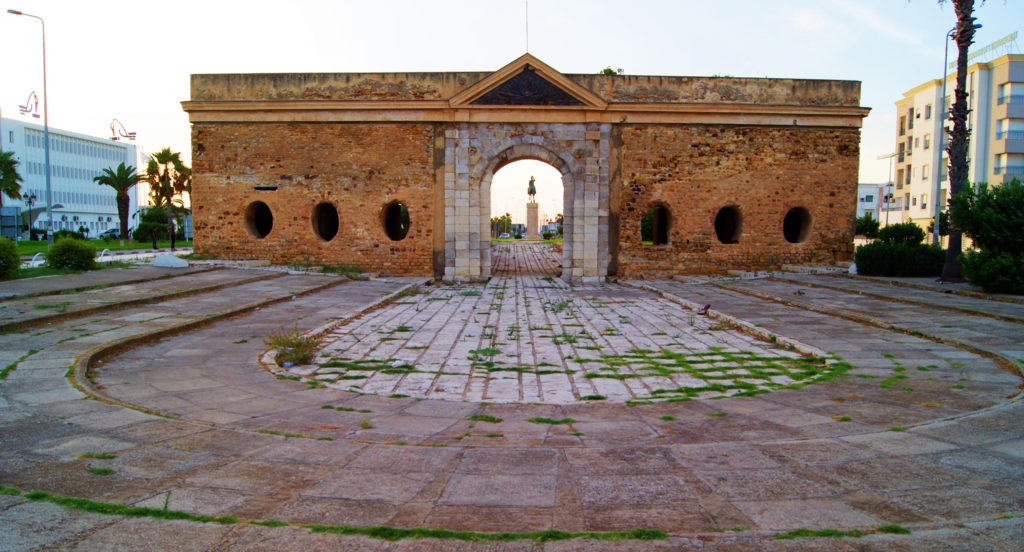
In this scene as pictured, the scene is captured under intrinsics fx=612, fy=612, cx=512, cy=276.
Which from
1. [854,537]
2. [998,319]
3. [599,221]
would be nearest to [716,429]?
[854,537]

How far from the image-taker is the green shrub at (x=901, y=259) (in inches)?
669

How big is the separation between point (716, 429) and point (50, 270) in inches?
681

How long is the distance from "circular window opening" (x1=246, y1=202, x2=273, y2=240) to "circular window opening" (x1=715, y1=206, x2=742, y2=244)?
49.7ft

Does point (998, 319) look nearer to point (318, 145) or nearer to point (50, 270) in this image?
point (318, 145)

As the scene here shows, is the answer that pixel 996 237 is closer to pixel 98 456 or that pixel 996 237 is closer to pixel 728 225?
pixel 728 225

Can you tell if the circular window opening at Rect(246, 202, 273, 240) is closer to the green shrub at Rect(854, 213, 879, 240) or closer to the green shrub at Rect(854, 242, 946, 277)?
the green shrub at Rect(854, 242, 946, 277)

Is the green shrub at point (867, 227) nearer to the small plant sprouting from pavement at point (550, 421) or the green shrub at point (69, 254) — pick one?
the small plant sprouting from pavement at point (550, 421)

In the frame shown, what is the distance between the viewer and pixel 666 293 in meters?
15.0

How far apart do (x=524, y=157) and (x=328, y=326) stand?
10.9 meters

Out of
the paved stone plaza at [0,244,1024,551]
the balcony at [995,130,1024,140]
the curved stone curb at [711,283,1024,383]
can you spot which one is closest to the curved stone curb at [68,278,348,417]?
the paved stone plaza at [0,244,1024,551]

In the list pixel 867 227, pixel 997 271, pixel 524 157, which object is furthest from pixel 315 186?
pixel 867 227

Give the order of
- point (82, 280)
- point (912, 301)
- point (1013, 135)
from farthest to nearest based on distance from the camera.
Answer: point (1013, 135) < point (82, 280) < point (912, 301)

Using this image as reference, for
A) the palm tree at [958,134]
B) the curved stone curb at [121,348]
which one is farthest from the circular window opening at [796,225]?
the curved stone curb at [121,348]

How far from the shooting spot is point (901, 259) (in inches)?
675
